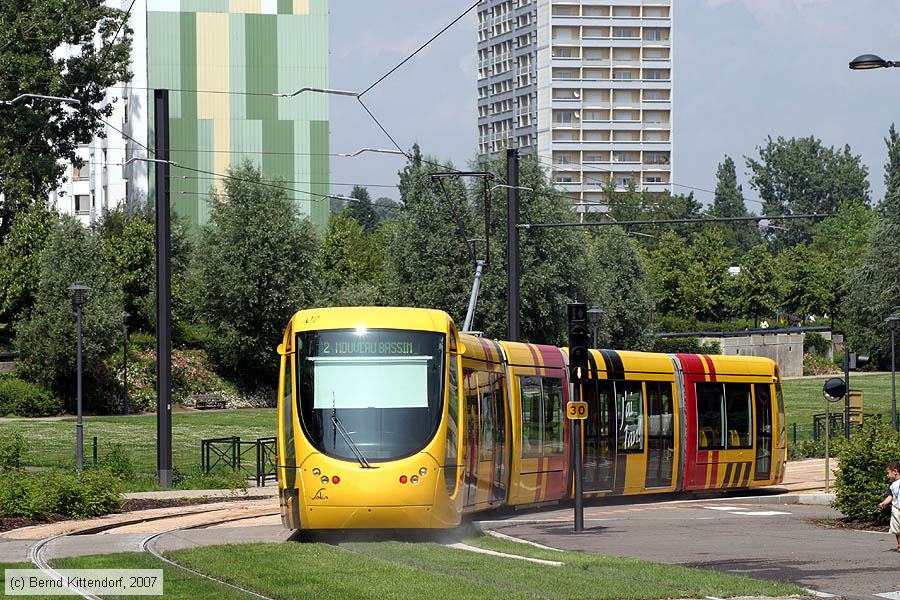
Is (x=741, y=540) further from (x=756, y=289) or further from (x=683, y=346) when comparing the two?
(x=756, y=289)

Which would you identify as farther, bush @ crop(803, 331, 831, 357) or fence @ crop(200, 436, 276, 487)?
bush @ crop(803, 331, 831, 357)

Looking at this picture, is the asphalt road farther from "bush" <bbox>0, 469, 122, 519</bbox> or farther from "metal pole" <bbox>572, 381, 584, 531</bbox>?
"bush" <bbox>0, 469, 122, 519</bbox>

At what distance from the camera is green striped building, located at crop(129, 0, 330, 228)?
9306 centimetres

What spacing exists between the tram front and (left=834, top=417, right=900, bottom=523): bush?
631cm

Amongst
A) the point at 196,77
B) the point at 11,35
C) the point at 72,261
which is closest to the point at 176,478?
the point at 72,261

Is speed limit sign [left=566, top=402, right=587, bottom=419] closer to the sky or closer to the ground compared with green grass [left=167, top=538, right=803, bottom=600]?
closer to the sky

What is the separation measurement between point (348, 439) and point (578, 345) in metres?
3.97

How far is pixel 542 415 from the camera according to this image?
23.9 m

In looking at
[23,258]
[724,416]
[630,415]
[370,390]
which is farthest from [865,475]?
[23,258]

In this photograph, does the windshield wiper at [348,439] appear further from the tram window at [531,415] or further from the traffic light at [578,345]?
the tram window at [531,415]

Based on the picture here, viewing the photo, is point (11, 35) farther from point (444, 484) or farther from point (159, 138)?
point (444, 484)

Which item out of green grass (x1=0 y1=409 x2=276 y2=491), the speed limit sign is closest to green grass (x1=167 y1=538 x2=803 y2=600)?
the speed limit sign

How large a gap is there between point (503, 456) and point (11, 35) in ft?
160

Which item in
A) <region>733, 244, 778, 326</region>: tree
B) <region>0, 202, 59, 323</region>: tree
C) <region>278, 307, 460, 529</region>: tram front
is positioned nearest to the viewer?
<region>278, 307, 460, 529</region>: tram front
